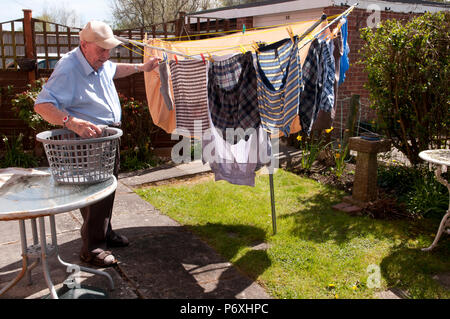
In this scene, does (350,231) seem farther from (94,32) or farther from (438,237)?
(94,32)

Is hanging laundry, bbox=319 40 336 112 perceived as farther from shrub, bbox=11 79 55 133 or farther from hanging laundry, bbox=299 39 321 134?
shrub, bbox=11 79 55 133

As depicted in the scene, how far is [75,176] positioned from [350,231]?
280cm

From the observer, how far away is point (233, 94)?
3379 mm

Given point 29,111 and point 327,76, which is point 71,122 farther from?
point 29,111

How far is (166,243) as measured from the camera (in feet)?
12.5

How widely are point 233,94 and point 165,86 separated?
3.43 feet

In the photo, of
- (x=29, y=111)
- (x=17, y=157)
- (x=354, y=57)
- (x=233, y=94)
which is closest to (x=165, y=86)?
(x=233, y=94)

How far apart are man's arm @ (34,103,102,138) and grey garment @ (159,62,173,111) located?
156cm

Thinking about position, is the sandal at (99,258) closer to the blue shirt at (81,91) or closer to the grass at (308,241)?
the grass at (308,241)

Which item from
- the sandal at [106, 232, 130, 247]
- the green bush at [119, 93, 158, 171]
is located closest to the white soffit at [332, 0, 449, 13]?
the green bush at [119, 93, 158, 171]

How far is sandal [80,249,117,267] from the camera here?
3.30 meters

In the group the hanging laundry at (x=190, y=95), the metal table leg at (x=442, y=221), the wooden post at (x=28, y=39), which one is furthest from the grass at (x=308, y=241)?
the wooden post at (x=28, y=39)
